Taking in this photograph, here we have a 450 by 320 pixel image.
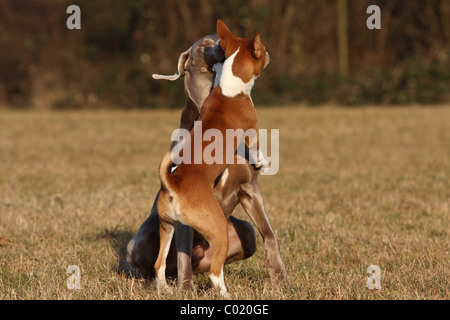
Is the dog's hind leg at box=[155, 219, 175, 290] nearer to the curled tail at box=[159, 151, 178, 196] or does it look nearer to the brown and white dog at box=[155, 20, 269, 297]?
the brown and white dog at box=[155, 20, 269, 297]

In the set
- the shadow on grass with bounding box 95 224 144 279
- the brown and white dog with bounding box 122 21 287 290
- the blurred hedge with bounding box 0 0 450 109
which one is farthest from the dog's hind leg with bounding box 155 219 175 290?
the blurred hedge with bounding box 0 0 450 109

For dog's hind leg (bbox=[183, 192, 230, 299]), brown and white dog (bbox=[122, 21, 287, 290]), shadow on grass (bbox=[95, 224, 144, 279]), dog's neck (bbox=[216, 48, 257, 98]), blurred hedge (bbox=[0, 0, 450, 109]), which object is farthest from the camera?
blurred hedge (bbox=[0, 0, 450, 109])

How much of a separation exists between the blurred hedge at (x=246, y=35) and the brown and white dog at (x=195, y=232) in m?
12.6

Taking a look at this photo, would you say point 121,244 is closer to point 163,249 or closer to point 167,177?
point 163,249

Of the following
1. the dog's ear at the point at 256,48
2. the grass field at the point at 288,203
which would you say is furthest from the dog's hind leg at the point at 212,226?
the dog's ear at the point at 256,48

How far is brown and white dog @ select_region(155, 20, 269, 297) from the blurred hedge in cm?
1297

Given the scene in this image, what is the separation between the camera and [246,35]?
17.0 meters

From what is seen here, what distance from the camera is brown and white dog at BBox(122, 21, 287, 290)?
3.80 m

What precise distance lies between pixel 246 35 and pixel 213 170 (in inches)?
552

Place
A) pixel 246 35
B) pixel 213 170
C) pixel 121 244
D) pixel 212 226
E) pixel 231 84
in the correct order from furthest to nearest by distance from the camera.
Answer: pixel 246 35 < pixel 121 244 < pixel 231 84 < pixel 213 170 < pixel 212 226

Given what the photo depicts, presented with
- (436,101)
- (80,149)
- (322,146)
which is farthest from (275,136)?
(436,101)

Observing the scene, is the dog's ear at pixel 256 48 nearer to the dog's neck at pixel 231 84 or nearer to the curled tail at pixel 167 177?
the dog's neck at pixel 231 84

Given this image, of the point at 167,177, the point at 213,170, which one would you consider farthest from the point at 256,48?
the point at 167,177
